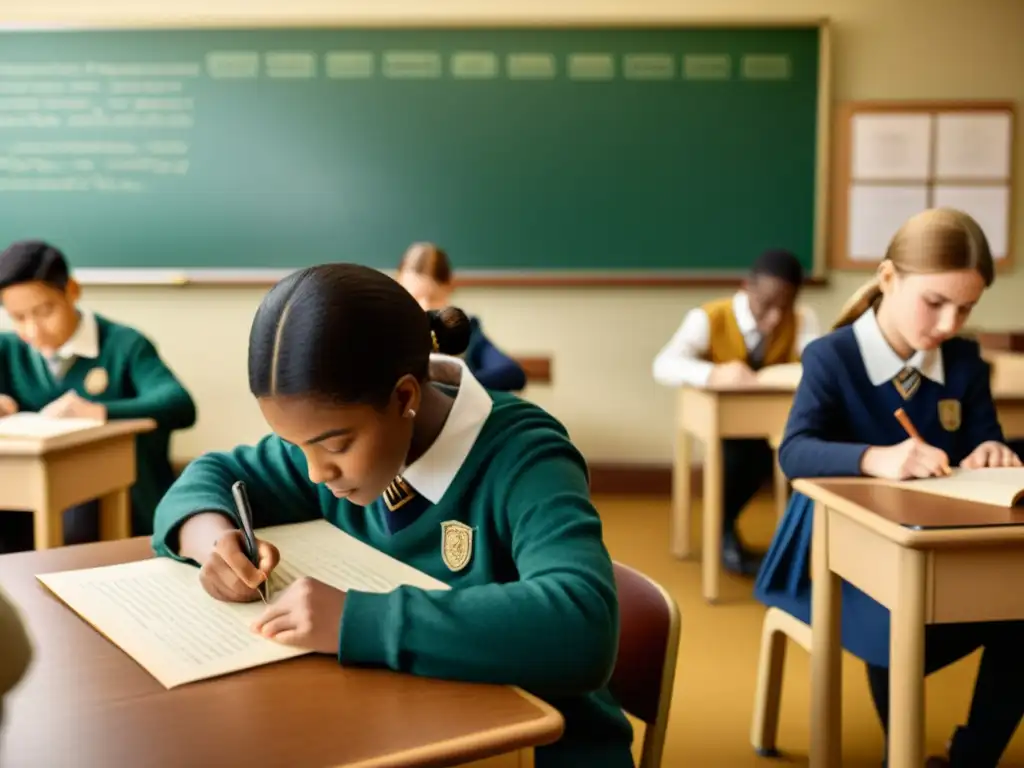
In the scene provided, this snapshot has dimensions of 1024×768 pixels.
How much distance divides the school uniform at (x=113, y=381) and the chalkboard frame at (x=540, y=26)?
1.57 metres

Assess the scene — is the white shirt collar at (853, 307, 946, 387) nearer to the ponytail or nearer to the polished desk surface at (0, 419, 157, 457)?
the ponytail

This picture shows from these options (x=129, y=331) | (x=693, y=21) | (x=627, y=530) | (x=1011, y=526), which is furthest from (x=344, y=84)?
(x=1011, y=526)

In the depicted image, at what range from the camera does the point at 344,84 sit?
14.4ft

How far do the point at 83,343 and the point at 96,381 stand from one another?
0.11m

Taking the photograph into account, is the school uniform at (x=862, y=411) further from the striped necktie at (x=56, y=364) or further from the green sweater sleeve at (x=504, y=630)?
the striped necktie at (x=56, y=364)

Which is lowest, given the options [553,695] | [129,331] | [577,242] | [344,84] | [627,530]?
[627,530]

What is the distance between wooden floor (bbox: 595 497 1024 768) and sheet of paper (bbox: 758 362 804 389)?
68 cm

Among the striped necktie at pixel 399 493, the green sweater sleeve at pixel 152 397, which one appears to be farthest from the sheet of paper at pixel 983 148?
the striped necktie at pixel 399 493

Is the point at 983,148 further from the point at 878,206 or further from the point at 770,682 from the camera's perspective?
the point at 770,682

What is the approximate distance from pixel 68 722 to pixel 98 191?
4175 millimetres

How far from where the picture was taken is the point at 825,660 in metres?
1.64

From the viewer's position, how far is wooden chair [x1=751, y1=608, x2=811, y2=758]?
1.93 metres

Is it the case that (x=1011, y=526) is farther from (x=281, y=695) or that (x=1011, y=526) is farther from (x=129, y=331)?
(x=129, y=331)

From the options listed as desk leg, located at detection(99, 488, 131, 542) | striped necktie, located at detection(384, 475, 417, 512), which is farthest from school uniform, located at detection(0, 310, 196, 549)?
striped necktie, located at detection(384, 475, 417, 512)
